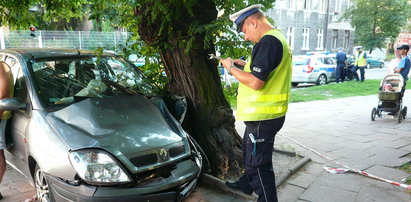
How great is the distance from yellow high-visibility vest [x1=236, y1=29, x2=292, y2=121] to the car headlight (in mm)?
1245

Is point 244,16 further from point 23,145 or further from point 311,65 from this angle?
point 311,65

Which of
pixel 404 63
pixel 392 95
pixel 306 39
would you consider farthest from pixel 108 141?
pixel 306 39

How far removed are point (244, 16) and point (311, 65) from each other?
1335 cm

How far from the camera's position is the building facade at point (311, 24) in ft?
99.5

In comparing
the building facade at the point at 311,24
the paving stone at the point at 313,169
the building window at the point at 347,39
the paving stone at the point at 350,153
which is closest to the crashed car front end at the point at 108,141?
the paving stone at the point at 313,169

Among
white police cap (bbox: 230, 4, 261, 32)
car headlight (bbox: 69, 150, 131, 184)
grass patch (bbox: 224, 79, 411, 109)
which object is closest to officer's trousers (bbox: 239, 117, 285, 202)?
white police cap (bbox: 230, 4, 261, 32)

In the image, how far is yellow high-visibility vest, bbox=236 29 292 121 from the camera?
2975 mm

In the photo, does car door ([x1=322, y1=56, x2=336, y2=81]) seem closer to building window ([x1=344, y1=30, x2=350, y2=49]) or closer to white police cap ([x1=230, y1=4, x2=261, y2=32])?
white police cap ([x1=230, y1=4, x2=261, y2=32])

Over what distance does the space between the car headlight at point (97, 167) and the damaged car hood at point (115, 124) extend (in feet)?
0.25

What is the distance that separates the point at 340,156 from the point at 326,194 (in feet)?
5.19

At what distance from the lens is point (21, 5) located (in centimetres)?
565

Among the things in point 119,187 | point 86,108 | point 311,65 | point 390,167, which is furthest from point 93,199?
point 311,65

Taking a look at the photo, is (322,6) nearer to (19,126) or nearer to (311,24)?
(311,24)

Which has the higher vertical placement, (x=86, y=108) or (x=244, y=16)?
(x=244, y=16)
